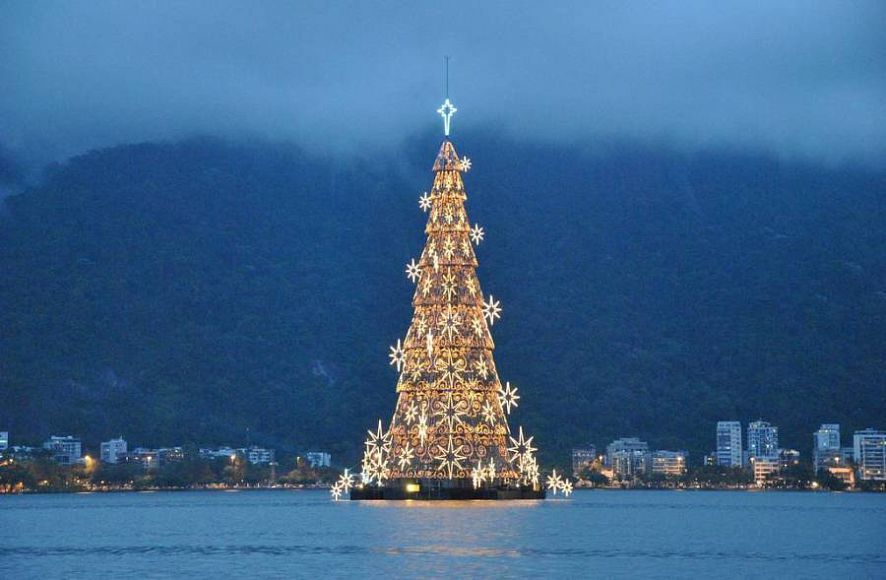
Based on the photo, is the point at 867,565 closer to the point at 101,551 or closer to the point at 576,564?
the point at 576,564

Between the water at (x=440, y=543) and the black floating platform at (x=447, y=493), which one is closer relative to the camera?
the water at (x=440, y=543)

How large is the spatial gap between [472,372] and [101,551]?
97.0 feet

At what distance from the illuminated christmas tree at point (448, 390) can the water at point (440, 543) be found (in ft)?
6.19

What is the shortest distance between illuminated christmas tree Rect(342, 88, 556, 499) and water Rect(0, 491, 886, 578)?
1.89 m

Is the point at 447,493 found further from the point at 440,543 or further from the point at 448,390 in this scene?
the point at 440,543

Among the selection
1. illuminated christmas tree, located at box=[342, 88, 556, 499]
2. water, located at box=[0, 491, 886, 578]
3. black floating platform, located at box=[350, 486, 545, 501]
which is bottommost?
water, located at box=[0, 491, 886, 578]

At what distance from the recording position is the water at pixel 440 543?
207 ft

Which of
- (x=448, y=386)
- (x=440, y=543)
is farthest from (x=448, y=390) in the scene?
(x=440, y=543)

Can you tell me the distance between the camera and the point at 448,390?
96125 millimetres

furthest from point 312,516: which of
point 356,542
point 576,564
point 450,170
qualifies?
point 576,564

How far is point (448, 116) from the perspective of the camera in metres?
105

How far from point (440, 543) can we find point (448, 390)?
24649mm

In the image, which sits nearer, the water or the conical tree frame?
the water

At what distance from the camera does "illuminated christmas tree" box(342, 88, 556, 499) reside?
9650 centimetres
